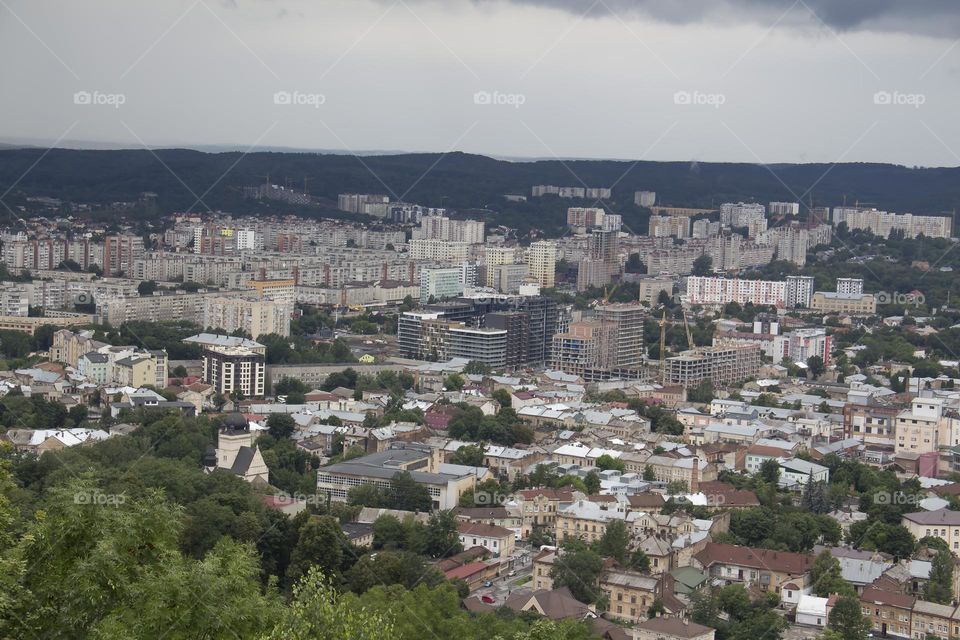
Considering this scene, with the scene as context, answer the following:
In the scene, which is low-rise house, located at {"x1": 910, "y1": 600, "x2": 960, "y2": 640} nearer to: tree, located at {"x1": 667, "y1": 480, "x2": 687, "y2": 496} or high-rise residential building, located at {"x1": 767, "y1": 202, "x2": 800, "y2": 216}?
tree, located at {"x1": 667, "y1": 480, "x2": 687, "y2": 496}

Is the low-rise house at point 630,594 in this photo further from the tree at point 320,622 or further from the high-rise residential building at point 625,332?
the high-rise residential building at point 625,332

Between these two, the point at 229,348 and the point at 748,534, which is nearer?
the point at 748,534

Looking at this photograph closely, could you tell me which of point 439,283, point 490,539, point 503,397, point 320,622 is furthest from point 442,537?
point 439,283

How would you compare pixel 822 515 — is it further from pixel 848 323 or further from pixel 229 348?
pixel 848 323

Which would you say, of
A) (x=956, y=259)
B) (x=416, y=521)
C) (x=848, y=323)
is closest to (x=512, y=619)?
(x=416, y=521)

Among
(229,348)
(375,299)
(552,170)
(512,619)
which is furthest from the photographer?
(552,170)

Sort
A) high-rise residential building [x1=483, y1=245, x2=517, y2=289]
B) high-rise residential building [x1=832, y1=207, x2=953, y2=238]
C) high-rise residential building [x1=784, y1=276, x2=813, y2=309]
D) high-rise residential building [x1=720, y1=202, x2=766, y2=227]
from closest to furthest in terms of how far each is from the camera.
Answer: high-rise residential building [x1=784, y1=276, x2=813, y2=309], high-rise residential building [x1=483, y1=245, x2=517, y2=289], high-rise residential building [x1=832, y1=207, x2=953, y2=238], high-rise residential building [x1=720, y1=202, x2=766, y2=227]

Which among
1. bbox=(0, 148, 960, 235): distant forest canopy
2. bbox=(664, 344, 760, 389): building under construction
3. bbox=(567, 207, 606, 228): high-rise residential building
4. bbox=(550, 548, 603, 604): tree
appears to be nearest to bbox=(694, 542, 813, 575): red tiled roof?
bbox=(550, 548, 603, 604): tree
